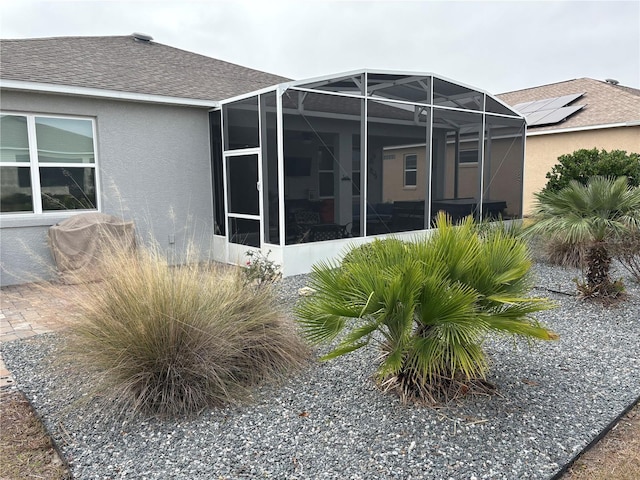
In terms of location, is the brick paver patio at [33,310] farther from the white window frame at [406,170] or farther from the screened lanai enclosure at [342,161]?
the white window frame at [406,170]

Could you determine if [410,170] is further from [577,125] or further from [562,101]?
[562,101]

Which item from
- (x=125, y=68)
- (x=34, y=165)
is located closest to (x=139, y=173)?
(x=34, y=165)

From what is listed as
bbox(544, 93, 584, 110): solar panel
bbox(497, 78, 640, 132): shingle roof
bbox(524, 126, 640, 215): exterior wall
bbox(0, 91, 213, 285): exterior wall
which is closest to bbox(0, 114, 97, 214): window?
bbox(0, 91, 213, 285): exterior wall

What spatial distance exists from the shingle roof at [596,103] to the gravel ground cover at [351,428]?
12.7 m

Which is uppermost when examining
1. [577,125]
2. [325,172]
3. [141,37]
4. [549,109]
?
[141,37]

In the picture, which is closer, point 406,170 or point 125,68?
point 125,68

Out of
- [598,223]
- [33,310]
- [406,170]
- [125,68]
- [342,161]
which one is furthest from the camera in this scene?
[406,170]

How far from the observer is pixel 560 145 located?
15289 mm

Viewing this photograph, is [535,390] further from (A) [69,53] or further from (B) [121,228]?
(A) [69,53]

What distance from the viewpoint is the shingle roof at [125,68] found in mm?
7687

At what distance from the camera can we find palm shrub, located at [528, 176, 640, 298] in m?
5.86

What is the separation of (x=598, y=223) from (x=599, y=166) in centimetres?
504

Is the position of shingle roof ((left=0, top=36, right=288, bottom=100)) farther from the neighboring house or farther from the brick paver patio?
the neighboring house

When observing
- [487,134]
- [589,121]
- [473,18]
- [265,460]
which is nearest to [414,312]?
[265,460]
